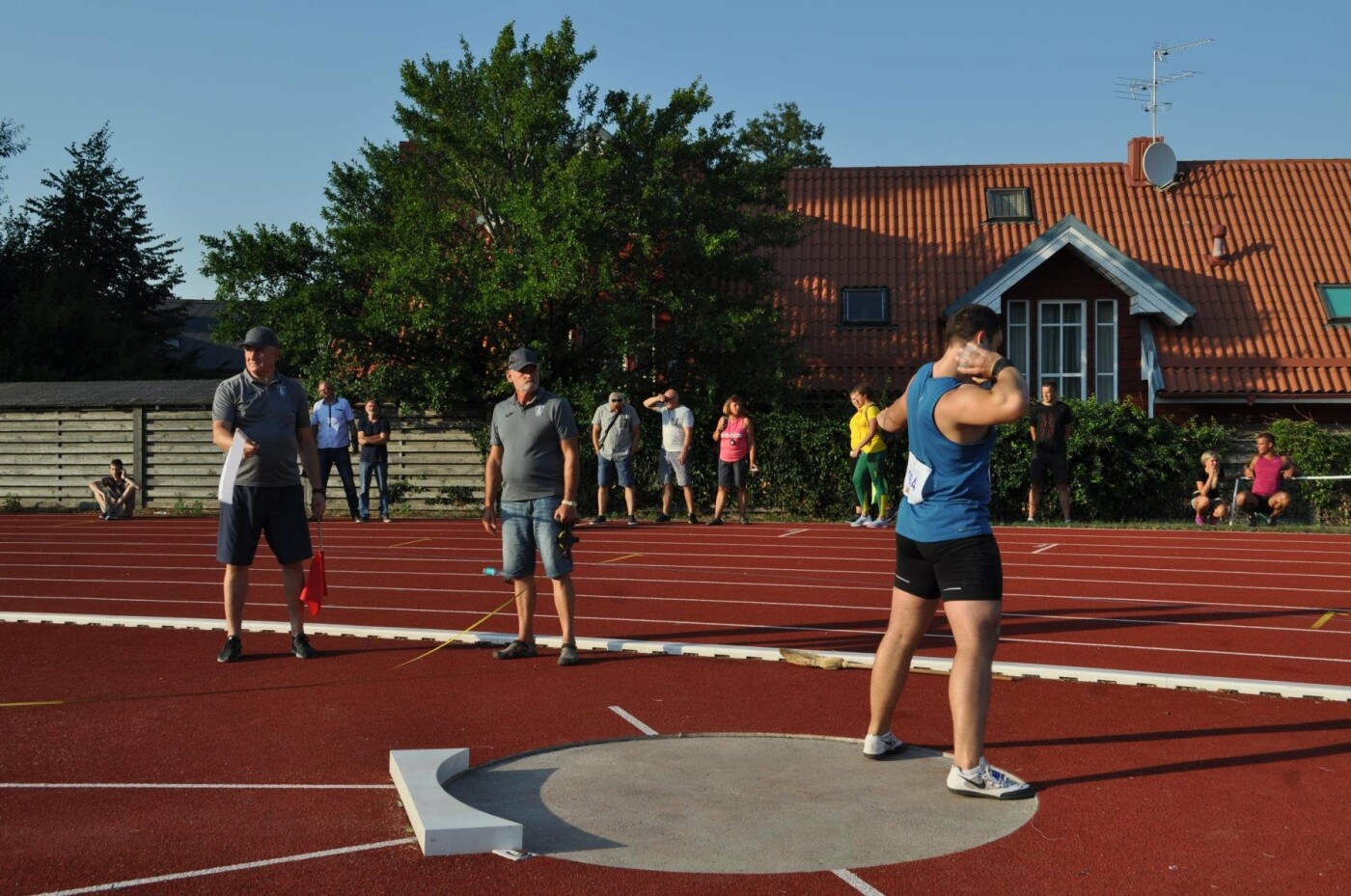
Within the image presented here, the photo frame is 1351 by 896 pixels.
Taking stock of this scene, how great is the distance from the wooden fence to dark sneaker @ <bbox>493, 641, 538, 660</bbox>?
1304 cm

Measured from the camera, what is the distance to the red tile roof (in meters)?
26.1

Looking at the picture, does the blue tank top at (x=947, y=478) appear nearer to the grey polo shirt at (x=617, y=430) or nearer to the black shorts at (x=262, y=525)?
the black shorts at (x=262, y=525)

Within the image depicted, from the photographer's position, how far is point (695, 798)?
18.6 ft

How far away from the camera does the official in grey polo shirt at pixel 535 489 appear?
28.9 ft

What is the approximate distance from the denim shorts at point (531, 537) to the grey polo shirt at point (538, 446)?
66 millimetres

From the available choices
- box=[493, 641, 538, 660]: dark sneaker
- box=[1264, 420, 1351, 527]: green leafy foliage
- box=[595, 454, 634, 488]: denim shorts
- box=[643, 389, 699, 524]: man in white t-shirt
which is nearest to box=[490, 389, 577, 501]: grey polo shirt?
box=[493, 641, 538, 660]: dark sneaker

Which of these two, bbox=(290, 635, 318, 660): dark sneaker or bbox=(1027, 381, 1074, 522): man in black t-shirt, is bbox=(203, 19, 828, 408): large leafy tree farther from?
bbox=(290, 635, 318, 660): dark sneaker

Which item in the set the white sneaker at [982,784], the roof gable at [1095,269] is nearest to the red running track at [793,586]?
the white sneaker at [982,784]

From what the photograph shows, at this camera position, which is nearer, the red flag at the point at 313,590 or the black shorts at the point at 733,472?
the red flag at the point at 313,590

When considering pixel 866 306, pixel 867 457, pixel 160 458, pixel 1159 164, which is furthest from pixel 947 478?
pixel 1159 164

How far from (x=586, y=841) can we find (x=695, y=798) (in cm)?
67

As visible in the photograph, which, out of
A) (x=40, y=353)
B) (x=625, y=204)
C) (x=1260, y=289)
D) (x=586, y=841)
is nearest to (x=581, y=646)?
(x=586, y=841)

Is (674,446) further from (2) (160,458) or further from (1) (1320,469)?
(1) (1320,469)

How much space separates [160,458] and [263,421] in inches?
615
